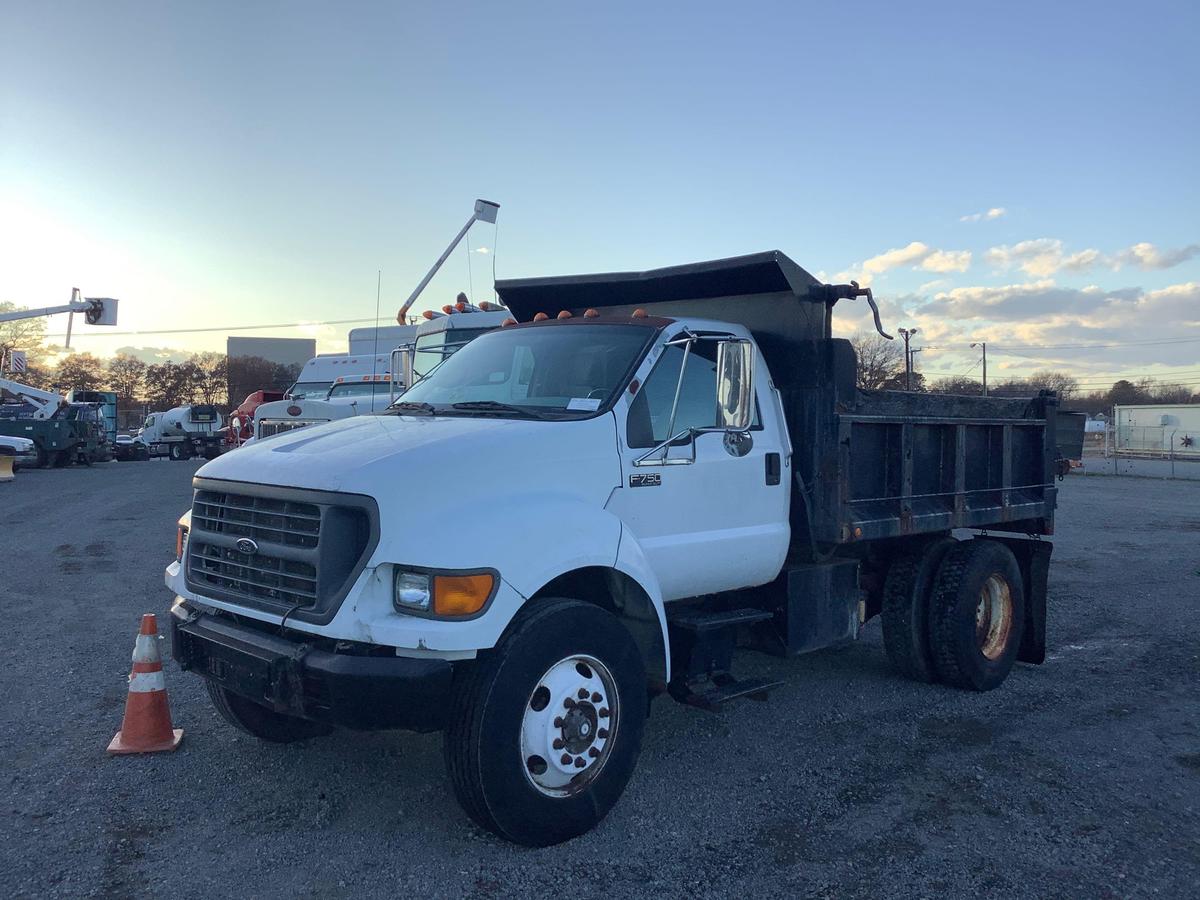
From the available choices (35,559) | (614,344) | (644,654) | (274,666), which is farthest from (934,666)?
(35,559)

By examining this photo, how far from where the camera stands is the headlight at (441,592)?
11.3ft

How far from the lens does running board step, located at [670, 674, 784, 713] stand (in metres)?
4.59

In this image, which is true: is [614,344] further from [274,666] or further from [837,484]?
[274,666]

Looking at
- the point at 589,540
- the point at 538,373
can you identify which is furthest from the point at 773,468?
the point at 589,540

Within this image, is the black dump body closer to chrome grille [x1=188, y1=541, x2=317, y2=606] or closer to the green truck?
chrome grille [x1=188, y1=541, x2=317, y2=606]

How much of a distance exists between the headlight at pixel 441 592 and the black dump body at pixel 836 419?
244 centimetres

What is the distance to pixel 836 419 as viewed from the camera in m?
5.26

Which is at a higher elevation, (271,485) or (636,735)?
(271,485)

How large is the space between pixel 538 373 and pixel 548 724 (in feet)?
6.00

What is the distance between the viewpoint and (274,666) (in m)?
3.62

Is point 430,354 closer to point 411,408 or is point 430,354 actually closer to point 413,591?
point 411,408

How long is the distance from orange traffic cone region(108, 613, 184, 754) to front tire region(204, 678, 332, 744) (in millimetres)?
301

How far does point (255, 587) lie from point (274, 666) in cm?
44

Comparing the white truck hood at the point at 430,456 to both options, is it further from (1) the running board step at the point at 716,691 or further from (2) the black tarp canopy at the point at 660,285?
(2) the black tarp canopy at the point at 660,285
